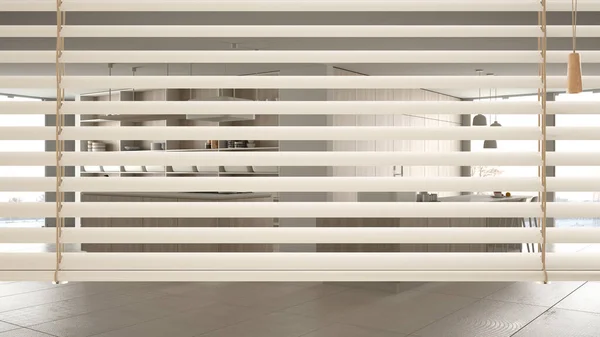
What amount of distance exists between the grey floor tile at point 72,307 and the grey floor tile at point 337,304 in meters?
1.06

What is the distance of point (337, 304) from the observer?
393cm

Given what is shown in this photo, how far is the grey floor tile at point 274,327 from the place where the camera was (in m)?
2.60

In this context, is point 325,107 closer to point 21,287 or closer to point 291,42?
point 21,287

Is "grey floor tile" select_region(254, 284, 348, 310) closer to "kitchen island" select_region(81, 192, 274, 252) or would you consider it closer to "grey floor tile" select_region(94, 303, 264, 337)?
"grey floor tile" select_region(94, 303, 264, 337)

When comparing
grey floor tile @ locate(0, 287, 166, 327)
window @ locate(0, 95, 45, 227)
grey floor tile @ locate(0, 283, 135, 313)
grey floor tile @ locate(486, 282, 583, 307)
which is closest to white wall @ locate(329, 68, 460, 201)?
grey floor tile @ locate(486, 282, 583, 307)

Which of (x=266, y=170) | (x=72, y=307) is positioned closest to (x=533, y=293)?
(x=72, y=307)

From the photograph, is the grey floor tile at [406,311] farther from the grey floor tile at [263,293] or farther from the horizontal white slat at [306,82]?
the horizontal white slat at [306,82]

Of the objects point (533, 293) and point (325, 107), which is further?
point (533, 293)

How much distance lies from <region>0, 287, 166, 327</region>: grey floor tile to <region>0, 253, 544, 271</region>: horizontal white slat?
1.32 meters

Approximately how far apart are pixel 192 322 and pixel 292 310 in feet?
2.43

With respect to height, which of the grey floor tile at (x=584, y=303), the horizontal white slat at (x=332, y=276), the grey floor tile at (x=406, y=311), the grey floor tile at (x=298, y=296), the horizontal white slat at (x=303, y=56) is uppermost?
the horizontal white slat at (x=303, y=56)

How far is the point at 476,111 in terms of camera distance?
1128mm

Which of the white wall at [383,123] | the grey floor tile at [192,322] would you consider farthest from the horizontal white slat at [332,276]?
the white wall at [383,123]

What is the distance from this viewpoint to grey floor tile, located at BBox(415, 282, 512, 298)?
3.96m
